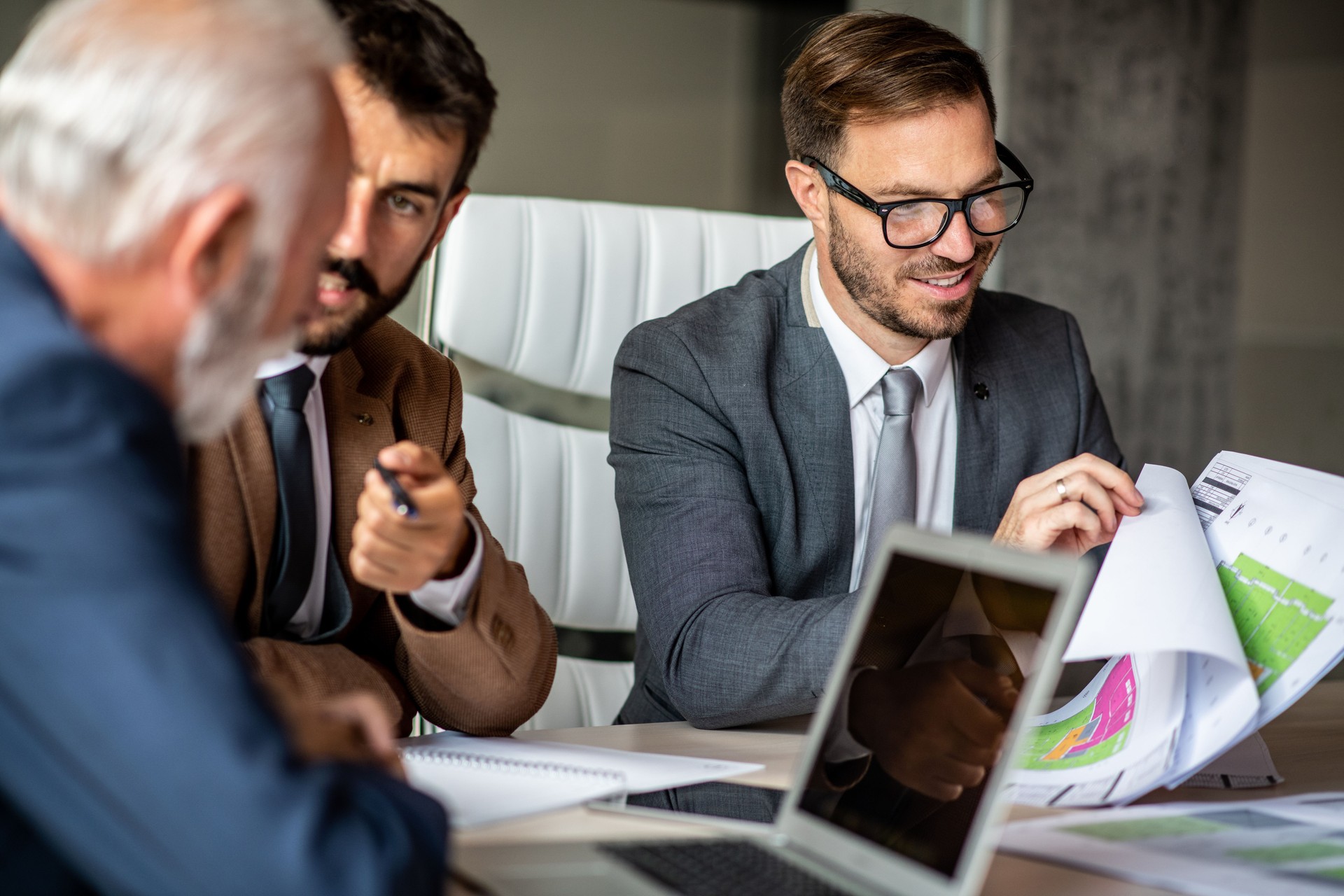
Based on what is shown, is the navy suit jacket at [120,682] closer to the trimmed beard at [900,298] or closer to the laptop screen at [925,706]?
the laptop screen at [925,706]

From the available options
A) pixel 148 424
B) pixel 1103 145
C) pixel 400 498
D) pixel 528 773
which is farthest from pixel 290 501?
pixel 1103 145

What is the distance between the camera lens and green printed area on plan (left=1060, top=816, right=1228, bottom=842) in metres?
0.94

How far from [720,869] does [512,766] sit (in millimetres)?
291

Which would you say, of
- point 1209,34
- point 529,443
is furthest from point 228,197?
point 1209,34

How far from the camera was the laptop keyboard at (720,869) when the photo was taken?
0.75 m

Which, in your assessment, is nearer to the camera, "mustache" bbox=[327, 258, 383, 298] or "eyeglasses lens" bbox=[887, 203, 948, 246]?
"mustache" bbox=[327, 258, 383, 298]

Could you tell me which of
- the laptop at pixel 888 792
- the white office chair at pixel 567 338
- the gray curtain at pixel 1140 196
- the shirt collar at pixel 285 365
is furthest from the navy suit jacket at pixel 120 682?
the gray curtain at pixel 1140 196

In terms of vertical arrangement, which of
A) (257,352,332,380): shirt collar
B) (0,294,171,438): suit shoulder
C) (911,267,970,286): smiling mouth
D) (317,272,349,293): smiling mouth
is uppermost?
(0,294,171,438): suit shoulder

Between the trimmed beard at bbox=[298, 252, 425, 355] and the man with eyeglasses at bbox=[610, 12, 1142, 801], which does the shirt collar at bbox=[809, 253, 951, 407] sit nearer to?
the man with eyeglasses at bbox=[610, 12, 1142, 801]

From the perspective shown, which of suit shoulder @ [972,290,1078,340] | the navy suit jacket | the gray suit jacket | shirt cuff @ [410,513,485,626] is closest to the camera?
the navy suit jacket

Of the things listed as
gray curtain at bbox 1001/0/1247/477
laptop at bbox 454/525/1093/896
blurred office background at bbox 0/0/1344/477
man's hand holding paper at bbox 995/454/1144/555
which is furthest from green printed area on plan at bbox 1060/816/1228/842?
gray curtain at bbox 1001/0/1247/477

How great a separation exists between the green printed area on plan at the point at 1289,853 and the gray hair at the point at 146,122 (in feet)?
2.51

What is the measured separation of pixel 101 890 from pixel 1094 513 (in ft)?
3.08

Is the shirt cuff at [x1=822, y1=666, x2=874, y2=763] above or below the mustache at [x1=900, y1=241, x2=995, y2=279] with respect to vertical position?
below
